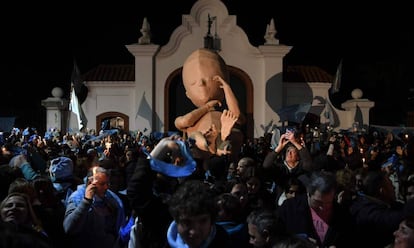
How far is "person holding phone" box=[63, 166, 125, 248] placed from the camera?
509 cm

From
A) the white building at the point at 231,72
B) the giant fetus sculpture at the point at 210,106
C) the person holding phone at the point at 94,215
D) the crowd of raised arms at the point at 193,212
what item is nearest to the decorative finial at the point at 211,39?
the white building at the point at 231,72

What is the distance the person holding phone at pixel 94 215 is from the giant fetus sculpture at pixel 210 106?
9.70 m

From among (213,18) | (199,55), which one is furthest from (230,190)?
(213,18)

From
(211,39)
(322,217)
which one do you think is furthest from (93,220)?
(211,39)

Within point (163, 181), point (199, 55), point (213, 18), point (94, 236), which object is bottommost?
point (94, 236)

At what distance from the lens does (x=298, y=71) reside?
31.6m

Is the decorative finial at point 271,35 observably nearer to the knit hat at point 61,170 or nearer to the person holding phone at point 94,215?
the knit hat at point 61,170

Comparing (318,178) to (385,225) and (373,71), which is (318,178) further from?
(373,71)

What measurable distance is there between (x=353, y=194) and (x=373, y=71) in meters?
35.3

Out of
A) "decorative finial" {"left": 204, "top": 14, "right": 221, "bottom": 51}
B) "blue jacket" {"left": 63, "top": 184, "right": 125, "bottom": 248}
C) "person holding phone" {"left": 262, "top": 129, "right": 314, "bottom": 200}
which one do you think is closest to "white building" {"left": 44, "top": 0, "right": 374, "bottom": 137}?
"decorative finial" {"left": 204, "top": 14, "right": 221, "bottom": 51}

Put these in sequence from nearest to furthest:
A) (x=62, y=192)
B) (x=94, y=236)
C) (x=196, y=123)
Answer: (x=94, y=236)
(x=62, y=192)
(x=196, y=123)

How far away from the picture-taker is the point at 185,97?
30.8 metres

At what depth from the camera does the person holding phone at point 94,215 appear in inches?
200

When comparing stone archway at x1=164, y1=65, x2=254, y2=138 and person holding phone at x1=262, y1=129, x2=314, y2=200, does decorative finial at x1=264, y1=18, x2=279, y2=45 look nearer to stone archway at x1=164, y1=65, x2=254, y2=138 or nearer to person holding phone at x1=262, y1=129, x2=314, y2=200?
stone archway at x1=164, y1=65, x2=254, y2=138
